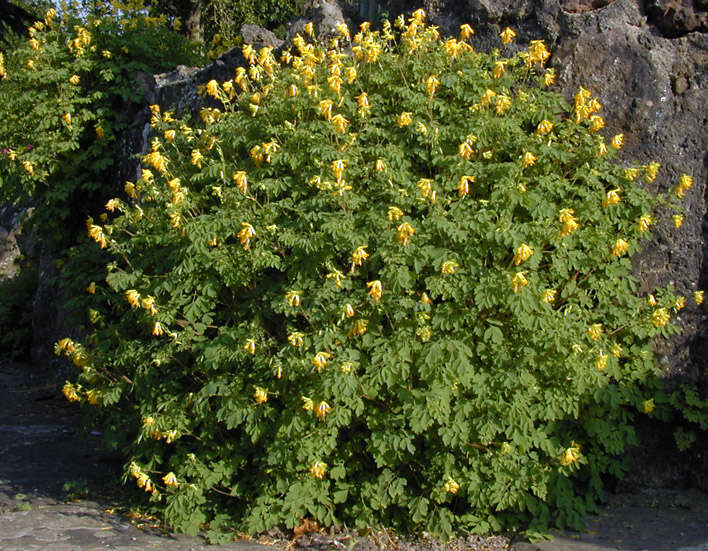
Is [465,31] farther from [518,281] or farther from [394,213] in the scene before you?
[518,281]

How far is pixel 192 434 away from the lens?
4.42 meters

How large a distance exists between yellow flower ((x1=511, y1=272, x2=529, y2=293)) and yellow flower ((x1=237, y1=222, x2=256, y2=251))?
140 centimetres

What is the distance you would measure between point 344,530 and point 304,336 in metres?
1.20

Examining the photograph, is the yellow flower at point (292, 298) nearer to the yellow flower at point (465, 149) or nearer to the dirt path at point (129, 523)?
the yellow flower at point (465, 149)

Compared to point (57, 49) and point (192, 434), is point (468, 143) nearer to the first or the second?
point (192, 434)

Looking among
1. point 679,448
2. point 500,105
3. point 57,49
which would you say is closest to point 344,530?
point 679,448

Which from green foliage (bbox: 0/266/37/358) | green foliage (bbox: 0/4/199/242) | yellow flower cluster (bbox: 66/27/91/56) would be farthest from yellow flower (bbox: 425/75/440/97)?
green foliage (bbox: 0/266/37/358)

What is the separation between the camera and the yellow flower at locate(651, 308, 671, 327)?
4516 mm

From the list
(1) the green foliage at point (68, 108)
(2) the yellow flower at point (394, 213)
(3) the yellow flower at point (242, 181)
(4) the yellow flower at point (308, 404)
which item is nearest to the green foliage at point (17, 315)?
(1) the green foliage at point (68, 108)

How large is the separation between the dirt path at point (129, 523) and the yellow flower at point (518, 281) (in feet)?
4.73

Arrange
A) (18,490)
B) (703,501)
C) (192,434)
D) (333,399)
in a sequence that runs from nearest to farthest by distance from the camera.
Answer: (333,399)
(192,434)
(703,501)
(18,490)

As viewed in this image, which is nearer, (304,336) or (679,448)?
(304,336)

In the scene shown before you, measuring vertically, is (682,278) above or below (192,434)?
above

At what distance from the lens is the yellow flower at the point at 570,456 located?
4109mm
